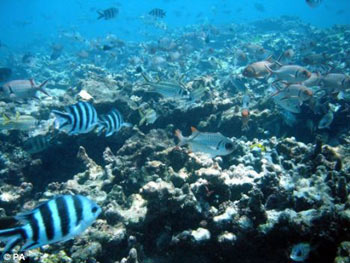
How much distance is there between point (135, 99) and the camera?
9.11 meters

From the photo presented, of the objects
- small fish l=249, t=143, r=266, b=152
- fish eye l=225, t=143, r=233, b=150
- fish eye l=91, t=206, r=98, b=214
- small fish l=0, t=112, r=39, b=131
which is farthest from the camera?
small fish l=0, t=112, r=39, b=131

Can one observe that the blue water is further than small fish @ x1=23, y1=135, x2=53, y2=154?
Yes

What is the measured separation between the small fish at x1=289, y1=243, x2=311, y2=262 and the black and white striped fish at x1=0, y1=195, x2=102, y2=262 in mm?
2485

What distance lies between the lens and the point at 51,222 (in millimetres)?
2324

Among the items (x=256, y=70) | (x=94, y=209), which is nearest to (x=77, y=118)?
(x=94, y=209)

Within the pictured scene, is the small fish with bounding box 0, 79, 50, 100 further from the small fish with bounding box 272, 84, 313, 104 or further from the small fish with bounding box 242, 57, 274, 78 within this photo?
the small fish with bounding box 272, 84, 313, 104

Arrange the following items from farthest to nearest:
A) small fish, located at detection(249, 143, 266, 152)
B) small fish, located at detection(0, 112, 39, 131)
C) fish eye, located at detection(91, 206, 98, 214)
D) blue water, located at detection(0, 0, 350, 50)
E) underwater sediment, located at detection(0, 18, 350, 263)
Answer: blue water, located at detection(0, 0, 350, 50), small fish, located at detection(0, 112, 39, 131), small fish, located at detection(249, 143, 266, 152), underwater sediment, located at detection(0, 18, 350, 263), fish eye, located at detection(91, 206, 98, 214)

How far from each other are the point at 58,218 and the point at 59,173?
17.8 feet

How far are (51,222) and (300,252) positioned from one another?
115 inches

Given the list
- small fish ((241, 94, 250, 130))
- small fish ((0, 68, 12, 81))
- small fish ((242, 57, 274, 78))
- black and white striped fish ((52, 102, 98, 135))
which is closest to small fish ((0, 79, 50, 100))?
black and white striped fish ((52, 102, 98, 135))

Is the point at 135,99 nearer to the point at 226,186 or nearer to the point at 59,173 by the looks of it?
the point at 59,173

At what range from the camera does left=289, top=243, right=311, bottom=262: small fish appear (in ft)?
10.7

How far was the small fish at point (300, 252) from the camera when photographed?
327cm

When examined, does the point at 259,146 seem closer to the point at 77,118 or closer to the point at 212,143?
the point at 212,143
